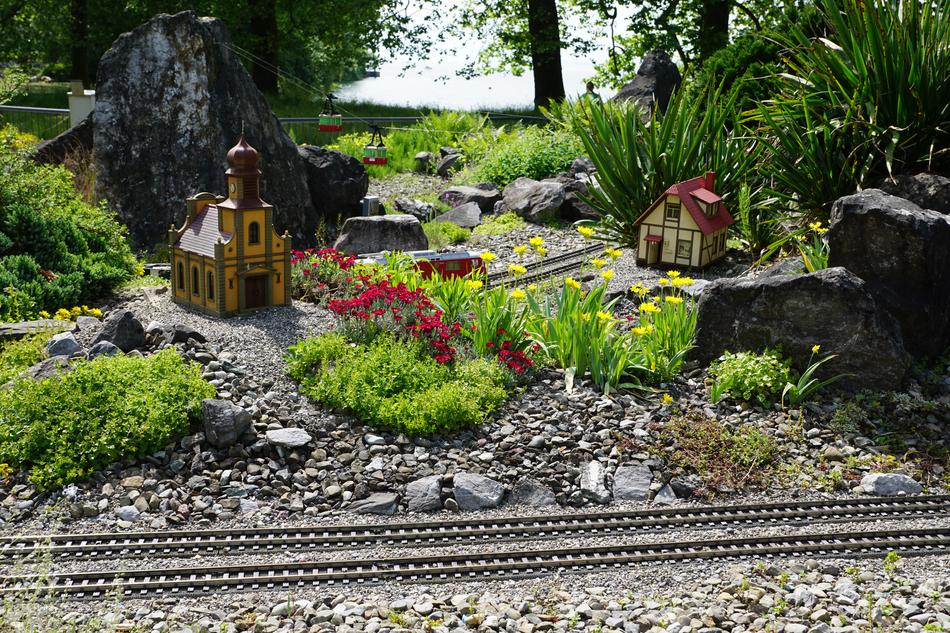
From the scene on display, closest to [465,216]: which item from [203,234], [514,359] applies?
[203,234]

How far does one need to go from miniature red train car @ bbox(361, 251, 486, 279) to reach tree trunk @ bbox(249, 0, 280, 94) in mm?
17412

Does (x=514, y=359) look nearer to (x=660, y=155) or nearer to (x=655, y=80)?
(x=660, y=155)

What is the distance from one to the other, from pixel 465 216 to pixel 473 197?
1056 millimetres

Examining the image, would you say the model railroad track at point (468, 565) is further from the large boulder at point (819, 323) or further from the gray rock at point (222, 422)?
the large boulder at point (819, 323)

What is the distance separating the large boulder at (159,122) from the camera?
15.3 m

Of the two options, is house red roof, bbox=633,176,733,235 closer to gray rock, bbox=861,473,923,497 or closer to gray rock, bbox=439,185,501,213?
gray rock, bbox=861,473,923,497

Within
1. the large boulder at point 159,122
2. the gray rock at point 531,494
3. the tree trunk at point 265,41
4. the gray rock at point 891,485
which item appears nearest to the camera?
the gray rock at point 531,494

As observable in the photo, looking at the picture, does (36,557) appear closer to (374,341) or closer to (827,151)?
(374,341)

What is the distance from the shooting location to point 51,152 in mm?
17250

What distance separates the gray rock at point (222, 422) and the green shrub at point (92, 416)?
0.22 m

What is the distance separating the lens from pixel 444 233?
16.0 meters

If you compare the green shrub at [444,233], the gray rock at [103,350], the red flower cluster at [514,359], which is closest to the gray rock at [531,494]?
the red flower cluster at [514,359]

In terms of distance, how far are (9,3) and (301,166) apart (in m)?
16.8

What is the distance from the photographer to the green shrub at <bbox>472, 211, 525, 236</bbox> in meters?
16.3
